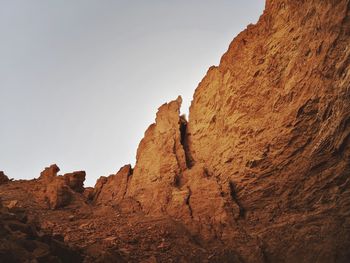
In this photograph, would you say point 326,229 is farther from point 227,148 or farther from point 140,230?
point 140,230

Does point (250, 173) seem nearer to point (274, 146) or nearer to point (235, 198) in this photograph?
point (235, 198)

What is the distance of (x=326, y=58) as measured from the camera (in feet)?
48.5

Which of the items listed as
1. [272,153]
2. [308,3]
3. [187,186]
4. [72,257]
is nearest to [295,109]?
[272,153]

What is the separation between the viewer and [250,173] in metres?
17.1

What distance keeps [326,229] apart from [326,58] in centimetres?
739

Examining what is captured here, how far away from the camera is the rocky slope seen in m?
14.2

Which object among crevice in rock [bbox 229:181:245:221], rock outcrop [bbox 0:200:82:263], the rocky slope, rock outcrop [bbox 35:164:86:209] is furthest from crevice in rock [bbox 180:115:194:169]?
rock outcrop [bbox 0:200:82:263]

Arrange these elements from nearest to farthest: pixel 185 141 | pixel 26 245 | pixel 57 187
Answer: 1. pixel 26 245
2. pixel 57 187
3. pixel 185 141

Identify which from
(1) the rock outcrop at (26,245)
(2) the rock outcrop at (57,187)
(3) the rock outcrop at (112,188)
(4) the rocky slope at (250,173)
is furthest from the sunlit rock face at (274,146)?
(1) the rock outcrop at (26,245)

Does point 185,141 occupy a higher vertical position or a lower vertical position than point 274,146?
higher

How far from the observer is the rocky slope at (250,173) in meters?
→ 14.2

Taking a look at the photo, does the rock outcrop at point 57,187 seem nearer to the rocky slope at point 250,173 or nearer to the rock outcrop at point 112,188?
the rocky slope at point 250,173

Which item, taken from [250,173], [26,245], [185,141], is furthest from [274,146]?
[26,245]

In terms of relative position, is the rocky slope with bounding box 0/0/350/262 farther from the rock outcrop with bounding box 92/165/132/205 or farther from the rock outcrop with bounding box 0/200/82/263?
the rock outcrop with bounding box 0/200/82/263
